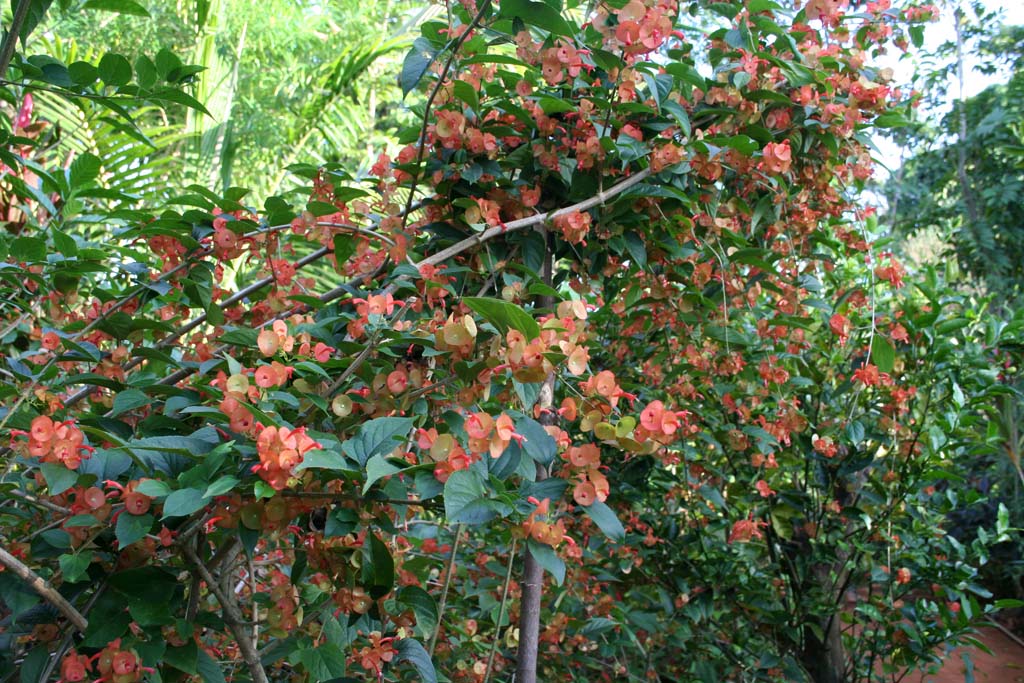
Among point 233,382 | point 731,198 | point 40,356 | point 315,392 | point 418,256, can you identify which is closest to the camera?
point 233,382

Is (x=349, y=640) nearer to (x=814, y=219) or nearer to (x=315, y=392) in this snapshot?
(x=315, y=392)

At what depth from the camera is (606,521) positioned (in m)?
0.76

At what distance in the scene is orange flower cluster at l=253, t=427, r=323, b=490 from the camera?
0.69m

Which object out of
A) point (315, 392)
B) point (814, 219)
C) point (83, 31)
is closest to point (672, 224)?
point (814, 219)

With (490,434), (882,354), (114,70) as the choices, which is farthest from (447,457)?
(882,354)

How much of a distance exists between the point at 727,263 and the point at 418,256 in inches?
22.5

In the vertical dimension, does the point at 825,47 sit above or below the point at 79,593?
above

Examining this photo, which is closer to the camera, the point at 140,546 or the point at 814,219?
the point at 140,546

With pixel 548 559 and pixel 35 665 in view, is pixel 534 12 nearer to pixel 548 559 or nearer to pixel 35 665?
pixel 548 559

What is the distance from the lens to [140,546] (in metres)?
0.83

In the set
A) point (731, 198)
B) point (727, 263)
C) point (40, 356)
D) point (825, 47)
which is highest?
point (825, 47)

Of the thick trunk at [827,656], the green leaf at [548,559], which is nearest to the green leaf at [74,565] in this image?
the green leaf at [548,559]

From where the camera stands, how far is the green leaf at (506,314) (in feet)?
2.34

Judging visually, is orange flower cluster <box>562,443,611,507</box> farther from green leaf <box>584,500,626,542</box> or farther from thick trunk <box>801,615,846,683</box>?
thick trunk <box>801,615,846,683</box>
